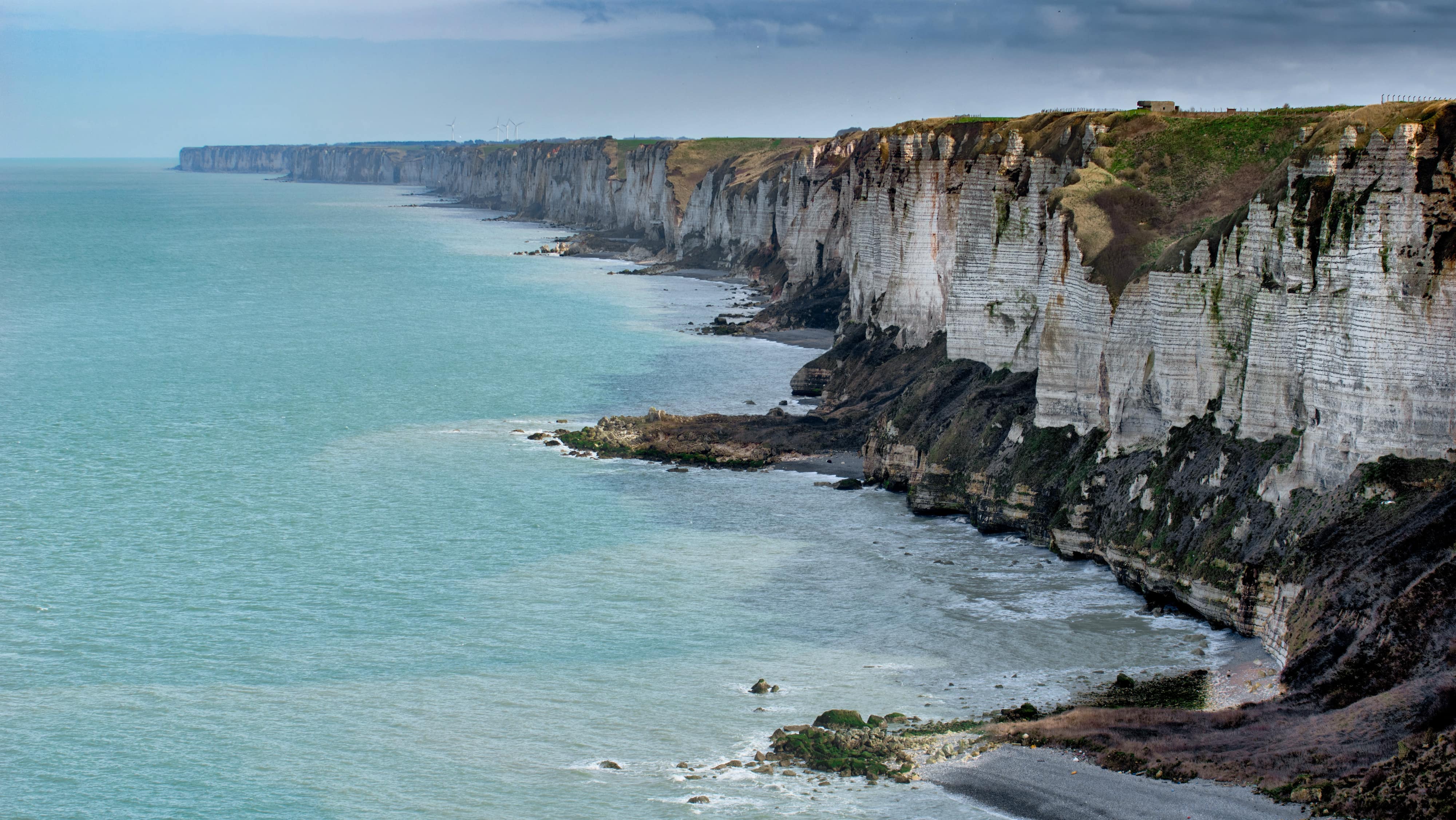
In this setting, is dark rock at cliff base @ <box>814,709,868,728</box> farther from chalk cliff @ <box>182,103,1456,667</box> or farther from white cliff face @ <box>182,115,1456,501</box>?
white cliff face @ <box>182,115,1456,501</box>

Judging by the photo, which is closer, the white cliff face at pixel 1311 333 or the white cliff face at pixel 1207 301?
the white cliff face at pixel 1311 333

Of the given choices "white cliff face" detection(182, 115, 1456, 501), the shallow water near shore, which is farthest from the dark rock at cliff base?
"white cliff face" detection(182, 115, 1456, 501)

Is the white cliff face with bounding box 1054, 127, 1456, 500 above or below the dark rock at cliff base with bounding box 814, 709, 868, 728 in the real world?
above

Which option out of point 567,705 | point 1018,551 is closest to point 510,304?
point 1018,551

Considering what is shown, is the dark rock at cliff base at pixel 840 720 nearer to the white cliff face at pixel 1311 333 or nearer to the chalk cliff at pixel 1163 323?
the chalk cliff at pixel 1163 323

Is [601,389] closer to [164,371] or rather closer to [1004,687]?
[164,371]

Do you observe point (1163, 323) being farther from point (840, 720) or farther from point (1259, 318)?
point (840, 720)

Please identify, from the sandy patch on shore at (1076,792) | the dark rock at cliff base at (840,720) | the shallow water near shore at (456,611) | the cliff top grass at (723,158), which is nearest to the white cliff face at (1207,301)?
the shallow water near shore at (456,611)
